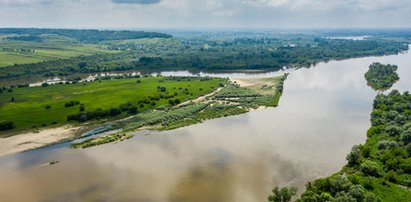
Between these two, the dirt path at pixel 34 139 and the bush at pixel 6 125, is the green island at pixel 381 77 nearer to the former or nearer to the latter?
the dirt path at pixel 34 139

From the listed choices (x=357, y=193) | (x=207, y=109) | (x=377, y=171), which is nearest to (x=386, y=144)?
(x=377, y=171)

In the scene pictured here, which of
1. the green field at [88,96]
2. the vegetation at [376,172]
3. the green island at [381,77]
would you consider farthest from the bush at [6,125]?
the green island at [381,77]

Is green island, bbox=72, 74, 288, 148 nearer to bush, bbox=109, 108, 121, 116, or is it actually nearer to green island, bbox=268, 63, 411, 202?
bush, bbox=109, 108, 121, 116

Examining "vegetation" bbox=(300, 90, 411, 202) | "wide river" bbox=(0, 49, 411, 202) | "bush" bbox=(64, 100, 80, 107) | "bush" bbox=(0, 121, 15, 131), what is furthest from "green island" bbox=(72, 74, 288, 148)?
"vegetation" bbox=(300, 90, 411, 202)

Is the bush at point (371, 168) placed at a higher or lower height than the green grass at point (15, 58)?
lower

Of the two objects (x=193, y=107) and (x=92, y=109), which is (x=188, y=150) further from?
(x=92, y=109)

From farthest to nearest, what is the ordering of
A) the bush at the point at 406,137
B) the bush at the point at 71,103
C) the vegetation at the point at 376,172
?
the bush at the point at 71,103 → the bush at the point at 406,137 → the vegetation at the point at 376,172
